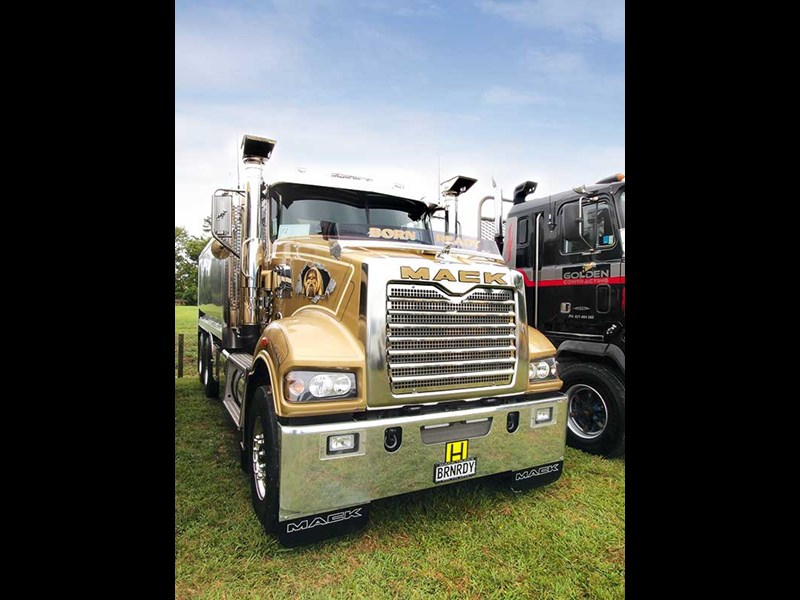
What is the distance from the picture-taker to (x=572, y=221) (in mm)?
4617

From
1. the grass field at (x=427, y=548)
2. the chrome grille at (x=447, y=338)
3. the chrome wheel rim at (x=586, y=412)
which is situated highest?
the chrome grille at (x=447, y=338)

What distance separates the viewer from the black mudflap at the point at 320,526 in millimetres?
2502

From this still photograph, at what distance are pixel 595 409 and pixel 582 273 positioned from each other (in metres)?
Answer: 1.35

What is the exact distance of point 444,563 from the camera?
8.29 feet

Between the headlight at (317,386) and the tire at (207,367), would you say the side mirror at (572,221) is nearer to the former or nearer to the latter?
the headlight at (317,386)

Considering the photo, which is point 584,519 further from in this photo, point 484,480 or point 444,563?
point 444,563

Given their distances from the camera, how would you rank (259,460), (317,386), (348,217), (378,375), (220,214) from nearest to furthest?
(317,386) < (378,375) < (259,460) < (220,214) < (348,217)

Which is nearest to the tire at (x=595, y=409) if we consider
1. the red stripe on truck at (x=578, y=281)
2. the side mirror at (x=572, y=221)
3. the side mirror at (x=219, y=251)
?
the red stripe on truck at (x=578, y=281)

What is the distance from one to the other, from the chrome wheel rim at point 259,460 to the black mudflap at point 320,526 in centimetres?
Result: 42

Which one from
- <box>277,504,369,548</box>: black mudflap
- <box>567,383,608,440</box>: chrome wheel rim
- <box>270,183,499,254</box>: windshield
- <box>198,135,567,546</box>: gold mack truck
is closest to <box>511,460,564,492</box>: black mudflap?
<box>198,135,567,546</box>: gold mack truck

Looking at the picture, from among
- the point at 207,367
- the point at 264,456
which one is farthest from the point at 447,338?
the point at 207,367

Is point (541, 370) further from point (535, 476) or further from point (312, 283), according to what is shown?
point (312, 283)

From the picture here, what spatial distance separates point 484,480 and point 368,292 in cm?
168
